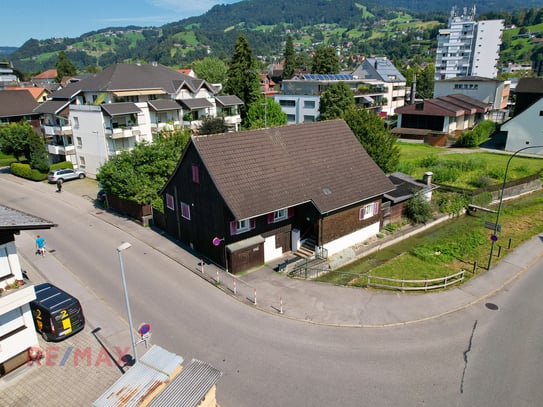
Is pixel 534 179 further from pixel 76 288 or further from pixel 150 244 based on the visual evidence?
pixel 76 288

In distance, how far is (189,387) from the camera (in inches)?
464

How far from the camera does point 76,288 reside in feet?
71.8

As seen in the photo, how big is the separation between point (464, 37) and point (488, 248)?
14357 centimetres

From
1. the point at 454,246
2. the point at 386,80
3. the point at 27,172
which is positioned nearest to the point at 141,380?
the point at 454,246

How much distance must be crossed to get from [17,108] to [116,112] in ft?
118

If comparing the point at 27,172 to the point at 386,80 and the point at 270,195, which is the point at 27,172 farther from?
the point at 386,80

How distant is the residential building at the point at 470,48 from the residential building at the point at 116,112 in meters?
126

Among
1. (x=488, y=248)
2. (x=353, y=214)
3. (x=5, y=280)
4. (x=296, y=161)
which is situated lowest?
(x=488, y=248)

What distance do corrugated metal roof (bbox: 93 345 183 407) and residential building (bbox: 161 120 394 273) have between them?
32.9 ft

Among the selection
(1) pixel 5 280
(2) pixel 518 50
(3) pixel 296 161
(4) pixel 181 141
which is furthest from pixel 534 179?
(2) pixel 518 50

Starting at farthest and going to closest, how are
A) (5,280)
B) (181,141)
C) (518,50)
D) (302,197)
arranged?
(518,50), (181,141), (302,197), (5,280)

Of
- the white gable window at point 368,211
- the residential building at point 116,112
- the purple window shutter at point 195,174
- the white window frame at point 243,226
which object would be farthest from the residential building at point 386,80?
the white window frame at point 243,226

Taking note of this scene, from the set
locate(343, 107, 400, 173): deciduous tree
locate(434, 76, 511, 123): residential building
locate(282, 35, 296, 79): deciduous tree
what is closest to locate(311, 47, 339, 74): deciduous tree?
locate(434, 76, 511, 123): residential building

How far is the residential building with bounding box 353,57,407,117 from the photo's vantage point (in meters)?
82.9
